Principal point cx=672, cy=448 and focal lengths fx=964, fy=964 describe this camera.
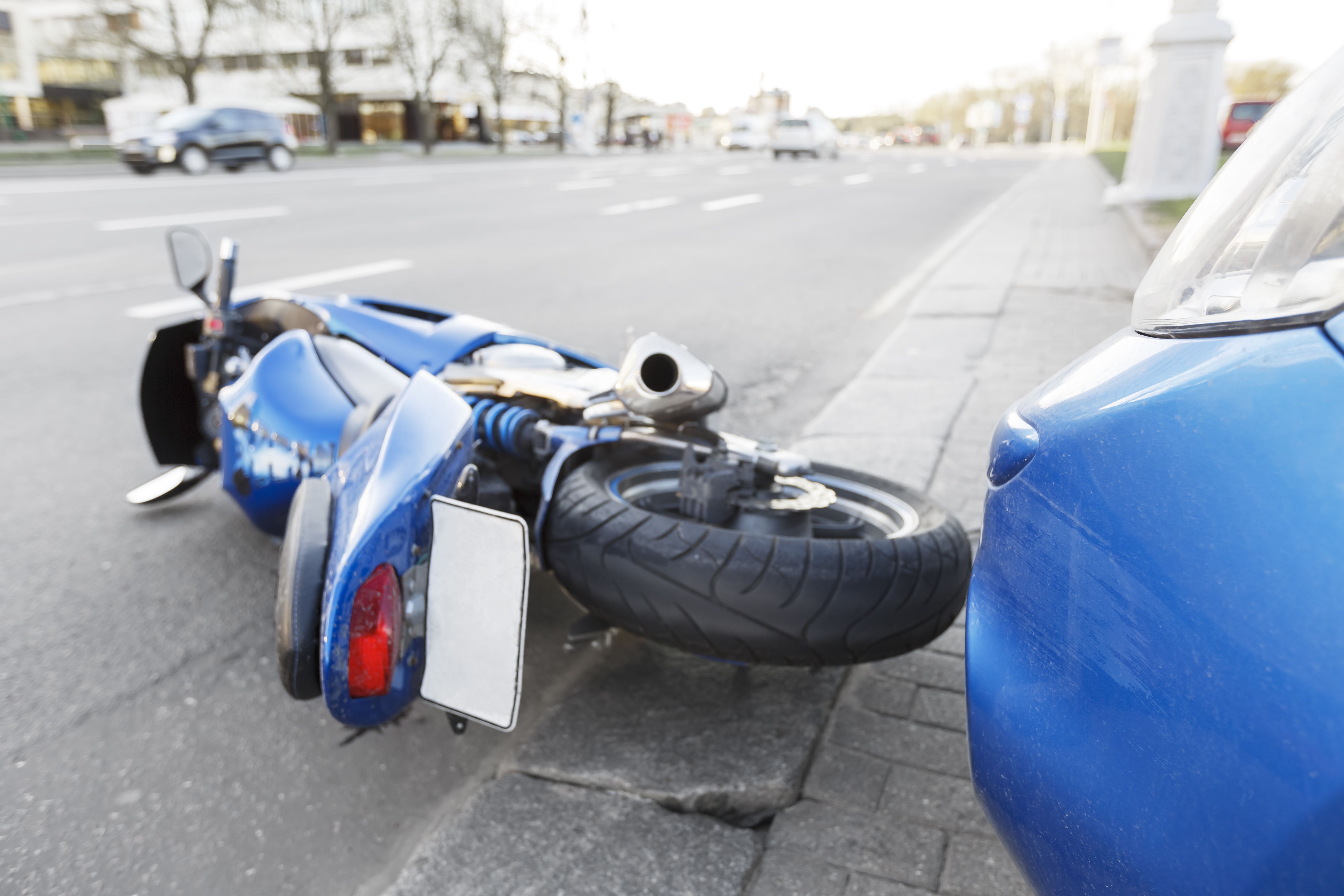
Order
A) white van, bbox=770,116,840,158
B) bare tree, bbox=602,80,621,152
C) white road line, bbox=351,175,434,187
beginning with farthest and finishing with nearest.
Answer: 1. bare tree, bbox=602,80,621,152
2. white van, bbox=770,116,840,158
3. white road line, bbox=351,175,434,187

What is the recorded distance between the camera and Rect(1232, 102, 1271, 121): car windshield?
26.8 meters

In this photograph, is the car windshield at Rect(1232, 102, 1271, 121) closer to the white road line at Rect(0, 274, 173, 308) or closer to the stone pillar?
the stone pillar

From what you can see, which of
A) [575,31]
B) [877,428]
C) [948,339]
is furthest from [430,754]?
[575,31]

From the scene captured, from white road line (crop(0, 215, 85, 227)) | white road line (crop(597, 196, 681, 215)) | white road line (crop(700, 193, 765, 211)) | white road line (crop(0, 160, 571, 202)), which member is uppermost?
white road line (crop(0, 215, 85, 227))

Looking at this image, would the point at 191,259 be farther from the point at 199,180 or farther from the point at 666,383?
the point at 199,180

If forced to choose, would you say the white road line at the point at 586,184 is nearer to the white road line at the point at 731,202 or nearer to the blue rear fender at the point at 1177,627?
the white road line at the point at 731,202

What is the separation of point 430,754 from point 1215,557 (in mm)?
1544

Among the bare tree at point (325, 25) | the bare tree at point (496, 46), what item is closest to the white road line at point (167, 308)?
the bare tree at point (325, 25)

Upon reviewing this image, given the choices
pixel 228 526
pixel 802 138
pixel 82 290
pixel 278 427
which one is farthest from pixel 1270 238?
pixel 802 138

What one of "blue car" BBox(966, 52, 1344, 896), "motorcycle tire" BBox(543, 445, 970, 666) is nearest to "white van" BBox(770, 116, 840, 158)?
"motorcycle tire" BBox(543, 445, 970, 666)

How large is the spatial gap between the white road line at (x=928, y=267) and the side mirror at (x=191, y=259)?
4707 mm

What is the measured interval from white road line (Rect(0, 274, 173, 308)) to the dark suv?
1433 centimetres

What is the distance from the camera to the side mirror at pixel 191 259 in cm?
282

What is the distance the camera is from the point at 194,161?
66.8ft
